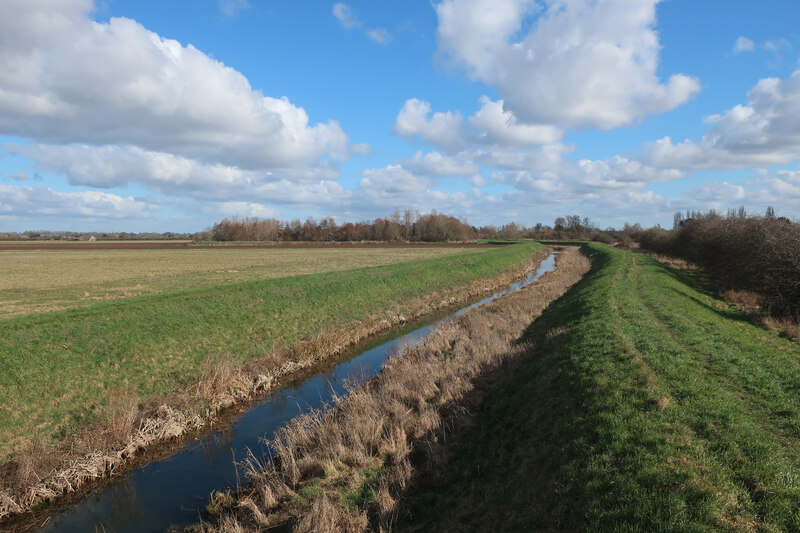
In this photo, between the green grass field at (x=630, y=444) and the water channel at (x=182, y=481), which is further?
the water channel at (x=182, y=481)

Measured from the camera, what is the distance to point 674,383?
9688mm

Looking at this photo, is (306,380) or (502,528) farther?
(306,380)

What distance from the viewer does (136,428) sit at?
1191cm

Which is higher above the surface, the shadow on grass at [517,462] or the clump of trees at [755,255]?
the clump of trees at [755,255]

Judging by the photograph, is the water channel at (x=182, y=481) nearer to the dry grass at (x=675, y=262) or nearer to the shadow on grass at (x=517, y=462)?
the shadow on grass at (x=517, y=462)

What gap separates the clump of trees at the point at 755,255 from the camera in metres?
20.3

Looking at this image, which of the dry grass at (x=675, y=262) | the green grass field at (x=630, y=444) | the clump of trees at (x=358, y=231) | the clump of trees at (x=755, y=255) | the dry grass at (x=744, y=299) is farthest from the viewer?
the clump of trees at (x=358, y=231)

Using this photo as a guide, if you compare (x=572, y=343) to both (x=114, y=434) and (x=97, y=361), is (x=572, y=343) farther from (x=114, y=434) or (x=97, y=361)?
(x=97, y=361)

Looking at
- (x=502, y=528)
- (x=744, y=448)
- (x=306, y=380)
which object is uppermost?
(x=744, y=448)

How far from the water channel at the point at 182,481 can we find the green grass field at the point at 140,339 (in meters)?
3.03

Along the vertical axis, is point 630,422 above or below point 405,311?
above

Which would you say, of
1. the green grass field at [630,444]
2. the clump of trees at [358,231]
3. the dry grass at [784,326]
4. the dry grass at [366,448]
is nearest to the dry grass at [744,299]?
the dry grass at [784,326]

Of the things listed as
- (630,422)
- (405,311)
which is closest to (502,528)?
(630,422)

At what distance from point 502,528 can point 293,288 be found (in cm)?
2341
